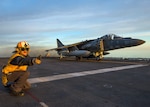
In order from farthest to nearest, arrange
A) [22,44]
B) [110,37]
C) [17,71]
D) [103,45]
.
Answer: [103,45], [110,37], [17,71], [22,44]

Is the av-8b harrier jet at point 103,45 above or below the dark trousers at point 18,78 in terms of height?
above

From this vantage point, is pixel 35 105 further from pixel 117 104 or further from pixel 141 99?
pixel 141 99

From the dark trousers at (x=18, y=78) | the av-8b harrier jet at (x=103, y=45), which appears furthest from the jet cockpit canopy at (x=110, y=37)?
the dark trousers at (x=18, y=78)

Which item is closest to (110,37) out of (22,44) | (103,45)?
(103,45)

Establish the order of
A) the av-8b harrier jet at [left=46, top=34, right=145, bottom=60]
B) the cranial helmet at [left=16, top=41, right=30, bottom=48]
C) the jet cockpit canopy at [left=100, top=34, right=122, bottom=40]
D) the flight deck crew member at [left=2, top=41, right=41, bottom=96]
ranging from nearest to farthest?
the flight deck crew member at [left=2, top=41, right=41, bottom=96] < the cranial helmet at [left=16, top=41, right=30, bottom=48] < the av-8b harrier jet at [left=46, top=34, right=145, bottom=60] < the jet cockpit canopy at [left=100, top=34, right=122, bottom=40]

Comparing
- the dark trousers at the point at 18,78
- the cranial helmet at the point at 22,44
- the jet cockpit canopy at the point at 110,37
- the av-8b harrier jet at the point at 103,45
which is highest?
the jet cockpit canopy at the point at 110,37

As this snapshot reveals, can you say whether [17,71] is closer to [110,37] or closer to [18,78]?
[18,78]

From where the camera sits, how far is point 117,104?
5246 mm

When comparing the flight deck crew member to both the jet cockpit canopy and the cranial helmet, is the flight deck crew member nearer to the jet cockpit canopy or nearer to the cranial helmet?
the cranial helmet

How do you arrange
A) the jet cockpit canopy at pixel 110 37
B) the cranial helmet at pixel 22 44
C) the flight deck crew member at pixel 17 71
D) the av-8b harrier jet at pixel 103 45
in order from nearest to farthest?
the flight deck crew member at pixel 17 71 → the cranial helmet at pixel 22 44 → the av-8b harrier jet at pixel 103 45 → the jet cockpit canopy at pixel 110 37

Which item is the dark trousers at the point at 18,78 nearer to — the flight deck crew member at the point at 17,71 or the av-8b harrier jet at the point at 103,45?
the flight deck crew member at the point at 17,71

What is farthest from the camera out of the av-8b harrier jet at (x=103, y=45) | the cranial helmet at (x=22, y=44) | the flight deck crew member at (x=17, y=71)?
the av-8b harrier jet at (x=103, y=45)

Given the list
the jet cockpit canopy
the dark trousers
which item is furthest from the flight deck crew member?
the jet cockpit canopy

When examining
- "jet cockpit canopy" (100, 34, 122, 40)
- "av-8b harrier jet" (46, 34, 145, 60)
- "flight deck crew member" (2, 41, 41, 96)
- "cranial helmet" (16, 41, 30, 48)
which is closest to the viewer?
"flight deck crew member" (2, 41, 41, 96)
